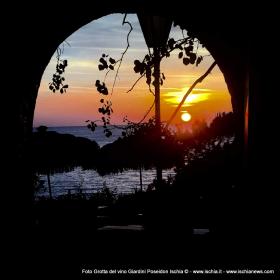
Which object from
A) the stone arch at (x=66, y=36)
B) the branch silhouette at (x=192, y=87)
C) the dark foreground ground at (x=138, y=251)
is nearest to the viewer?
the stone arch at (x=66, y=36)

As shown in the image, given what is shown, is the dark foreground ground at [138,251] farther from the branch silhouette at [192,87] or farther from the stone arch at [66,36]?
the branch silhouette at [192,87]

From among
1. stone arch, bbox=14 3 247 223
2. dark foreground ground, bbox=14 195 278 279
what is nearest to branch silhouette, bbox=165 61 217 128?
stone arch, bbox=14 3 247 223

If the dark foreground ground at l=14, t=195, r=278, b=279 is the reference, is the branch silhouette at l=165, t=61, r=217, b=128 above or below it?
above

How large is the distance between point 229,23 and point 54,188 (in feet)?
175

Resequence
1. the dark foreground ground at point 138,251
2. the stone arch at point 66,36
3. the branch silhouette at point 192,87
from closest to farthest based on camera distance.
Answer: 1. the stone arch at point 66,36
2. the dark foreground ground at point 138,251
3. the branch silhouette at point 192,87

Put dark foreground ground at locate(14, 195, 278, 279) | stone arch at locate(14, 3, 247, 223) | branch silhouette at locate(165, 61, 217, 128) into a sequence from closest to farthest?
1. stone arch at locate(14, 3, 247, 223)
2. dark foreground ground at locate(14, 195, 278, 279)
3. branch silhouette at locate(165, 61, 217, 128)

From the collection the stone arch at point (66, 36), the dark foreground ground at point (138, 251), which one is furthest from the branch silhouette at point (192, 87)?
the dark foreground ground at point (138, 251)

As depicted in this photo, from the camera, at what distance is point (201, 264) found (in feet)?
9.75

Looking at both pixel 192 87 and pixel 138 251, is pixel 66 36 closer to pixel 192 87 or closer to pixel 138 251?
pixel 192 87

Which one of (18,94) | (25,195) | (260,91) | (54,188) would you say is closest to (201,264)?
(25,195)

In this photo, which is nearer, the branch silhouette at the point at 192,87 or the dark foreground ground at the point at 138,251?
the dark foreground ground at the point at 138,251

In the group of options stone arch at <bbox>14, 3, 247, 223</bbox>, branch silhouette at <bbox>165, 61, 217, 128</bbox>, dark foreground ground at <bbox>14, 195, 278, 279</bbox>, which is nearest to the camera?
stone arch at <bbox>14, 3, 247, 223</bbox>

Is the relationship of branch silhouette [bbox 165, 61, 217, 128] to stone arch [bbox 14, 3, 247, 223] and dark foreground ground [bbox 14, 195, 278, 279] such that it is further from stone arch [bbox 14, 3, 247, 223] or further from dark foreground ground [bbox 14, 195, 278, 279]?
dark foreground ground [bbox 14, 195, 278, 279]

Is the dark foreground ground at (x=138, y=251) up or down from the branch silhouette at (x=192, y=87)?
down
